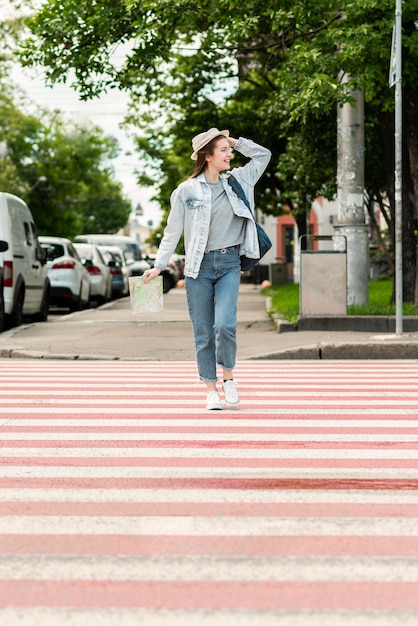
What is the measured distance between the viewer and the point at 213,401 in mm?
8750

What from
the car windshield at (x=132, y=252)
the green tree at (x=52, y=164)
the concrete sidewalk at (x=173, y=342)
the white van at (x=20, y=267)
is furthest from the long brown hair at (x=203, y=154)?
the green tree at (x=52, y=164)

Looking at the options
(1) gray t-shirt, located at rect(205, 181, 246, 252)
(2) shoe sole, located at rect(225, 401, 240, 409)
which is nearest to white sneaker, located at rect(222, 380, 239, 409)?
(2) shoe sole, located at rect(225, 401, 240, 409)

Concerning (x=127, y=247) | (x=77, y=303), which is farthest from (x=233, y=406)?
(x=127, y=247)

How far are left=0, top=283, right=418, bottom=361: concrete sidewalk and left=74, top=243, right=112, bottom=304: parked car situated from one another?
1039 cm

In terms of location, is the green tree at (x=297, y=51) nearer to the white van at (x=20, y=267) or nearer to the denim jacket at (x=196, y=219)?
the white van at (x=20, y=267)

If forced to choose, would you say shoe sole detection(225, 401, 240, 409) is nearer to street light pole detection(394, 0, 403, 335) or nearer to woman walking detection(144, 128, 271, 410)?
woman walking detection(144, 128, 271, 410)

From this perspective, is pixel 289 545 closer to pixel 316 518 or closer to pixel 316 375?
pixel 316 518

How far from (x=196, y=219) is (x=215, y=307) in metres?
0.64

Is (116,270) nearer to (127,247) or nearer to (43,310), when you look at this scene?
(127,247)

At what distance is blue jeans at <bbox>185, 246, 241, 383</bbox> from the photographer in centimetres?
852

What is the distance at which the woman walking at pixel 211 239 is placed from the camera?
8461 mm

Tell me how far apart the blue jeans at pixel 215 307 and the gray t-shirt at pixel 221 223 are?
0.05 meters

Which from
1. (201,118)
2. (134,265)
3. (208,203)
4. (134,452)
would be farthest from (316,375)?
(134,265)

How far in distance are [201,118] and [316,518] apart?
28.1 meters
